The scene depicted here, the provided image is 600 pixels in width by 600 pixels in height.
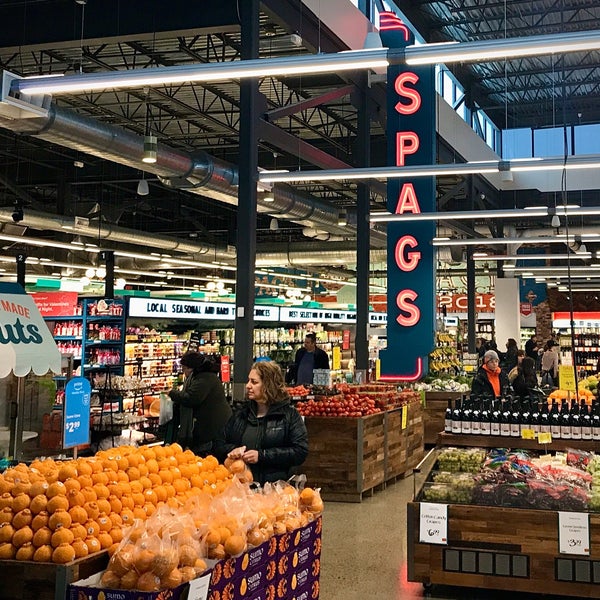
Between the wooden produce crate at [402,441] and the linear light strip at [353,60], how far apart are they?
17.1 ft

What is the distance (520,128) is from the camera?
22484mm

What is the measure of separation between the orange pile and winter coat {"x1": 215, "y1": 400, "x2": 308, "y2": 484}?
51cm

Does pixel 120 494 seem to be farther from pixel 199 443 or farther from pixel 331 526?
pixel 331 526

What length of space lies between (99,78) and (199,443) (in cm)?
330

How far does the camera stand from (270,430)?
15.2 feet

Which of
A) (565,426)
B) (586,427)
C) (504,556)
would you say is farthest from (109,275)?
(504,556)

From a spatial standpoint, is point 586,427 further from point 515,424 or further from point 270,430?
point 270,430

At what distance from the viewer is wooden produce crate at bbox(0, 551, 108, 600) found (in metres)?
2.81

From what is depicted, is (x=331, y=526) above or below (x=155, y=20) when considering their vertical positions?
below

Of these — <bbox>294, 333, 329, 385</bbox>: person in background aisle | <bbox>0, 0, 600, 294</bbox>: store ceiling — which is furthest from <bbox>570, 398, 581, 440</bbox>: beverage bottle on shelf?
<bbox>294, 333, 329, 385</bbox>: person in background aisle

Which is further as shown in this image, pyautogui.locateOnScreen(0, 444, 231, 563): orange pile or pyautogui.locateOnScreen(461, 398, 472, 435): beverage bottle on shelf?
pyautogui.locateOnScreen(461, 398, 472, 435): beverage bottle on shelf

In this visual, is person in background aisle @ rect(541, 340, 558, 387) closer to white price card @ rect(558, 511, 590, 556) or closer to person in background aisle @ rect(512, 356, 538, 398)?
person in background aisle @ rect(512, 356, 538, 398)

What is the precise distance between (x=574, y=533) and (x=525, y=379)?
585 centimetres

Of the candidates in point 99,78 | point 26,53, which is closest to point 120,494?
point 99,78
